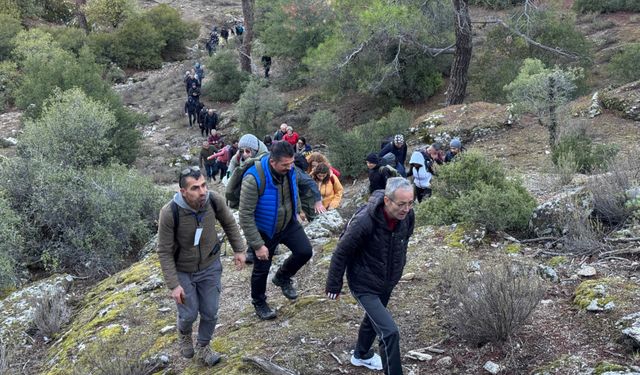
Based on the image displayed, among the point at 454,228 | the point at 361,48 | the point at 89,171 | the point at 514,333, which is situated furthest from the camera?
the point at 361,48

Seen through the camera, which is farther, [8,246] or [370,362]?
[8,246]

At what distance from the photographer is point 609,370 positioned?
3.49 meters

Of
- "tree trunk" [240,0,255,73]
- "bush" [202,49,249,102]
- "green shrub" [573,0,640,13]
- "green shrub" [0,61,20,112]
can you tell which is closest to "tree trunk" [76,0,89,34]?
"green shrub" [0,61,20,112]

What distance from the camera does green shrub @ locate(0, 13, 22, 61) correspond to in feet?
86.4

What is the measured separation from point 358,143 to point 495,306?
394 inches

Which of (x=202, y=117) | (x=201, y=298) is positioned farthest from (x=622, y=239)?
(x=202, y=117)

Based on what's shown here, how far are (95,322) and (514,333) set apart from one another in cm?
435

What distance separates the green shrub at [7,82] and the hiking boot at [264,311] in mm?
21279

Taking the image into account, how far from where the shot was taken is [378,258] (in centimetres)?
362

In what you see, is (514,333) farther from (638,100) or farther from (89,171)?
(638,100)

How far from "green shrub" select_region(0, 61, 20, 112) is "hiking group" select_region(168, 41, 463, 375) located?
2118 cm

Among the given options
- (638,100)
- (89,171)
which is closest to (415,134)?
(638,100)

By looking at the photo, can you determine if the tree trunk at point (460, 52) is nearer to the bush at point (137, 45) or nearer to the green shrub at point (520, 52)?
the green shrub at point (520, 52)

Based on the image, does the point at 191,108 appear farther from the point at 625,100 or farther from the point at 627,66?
the point at 627,66
